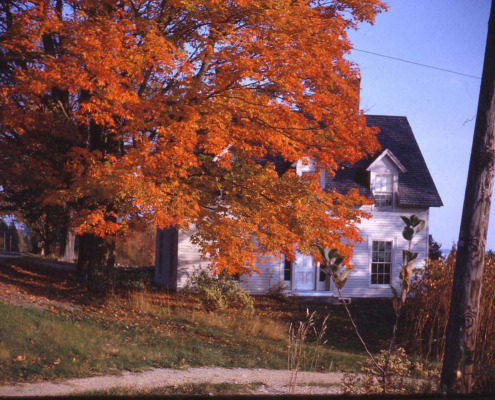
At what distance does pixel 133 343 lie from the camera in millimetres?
13109

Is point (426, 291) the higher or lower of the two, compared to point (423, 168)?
lower

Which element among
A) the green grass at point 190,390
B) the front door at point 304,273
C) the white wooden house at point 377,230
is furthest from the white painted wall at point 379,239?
the green grass at point 190,390

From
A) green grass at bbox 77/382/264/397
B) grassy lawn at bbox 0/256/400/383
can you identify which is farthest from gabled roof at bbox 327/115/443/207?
green grass at bbox 77/382/264/397

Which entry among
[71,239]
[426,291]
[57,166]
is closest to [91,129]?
[57,166]

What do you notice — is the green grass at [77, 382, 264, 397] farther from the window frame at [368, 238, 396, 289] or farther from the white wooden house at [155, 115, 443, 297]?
the window frame at [368, 238, 396, 289]

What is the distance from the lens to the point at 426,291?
1591 centimetres

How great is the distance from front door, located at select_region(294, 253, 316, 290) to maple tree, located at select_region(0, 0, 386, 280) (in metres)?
8.62

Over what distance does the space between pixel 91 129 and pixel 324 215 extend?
274 inches

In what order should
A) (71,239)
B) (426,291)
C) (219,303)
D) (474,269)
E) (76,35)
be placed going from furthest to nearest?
(71,239) < (219,303) < (426,291) < (76,35) < (474,269)

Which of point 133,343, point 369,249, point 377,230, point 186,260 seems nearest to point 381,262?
point 369,249

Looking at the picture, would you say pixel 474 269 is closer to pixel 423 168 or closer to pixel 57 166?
pixel 57 166

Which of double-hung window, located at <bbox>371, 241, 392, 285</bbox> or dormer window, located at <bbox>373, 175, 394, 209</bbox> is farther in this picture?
dormer window, located at <bbox>373, 175, 394, 209</bbox>

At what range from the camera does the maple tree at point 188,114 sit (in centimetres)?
1377

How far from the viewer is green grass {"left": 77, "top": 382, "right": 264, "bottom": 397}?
8594mm
